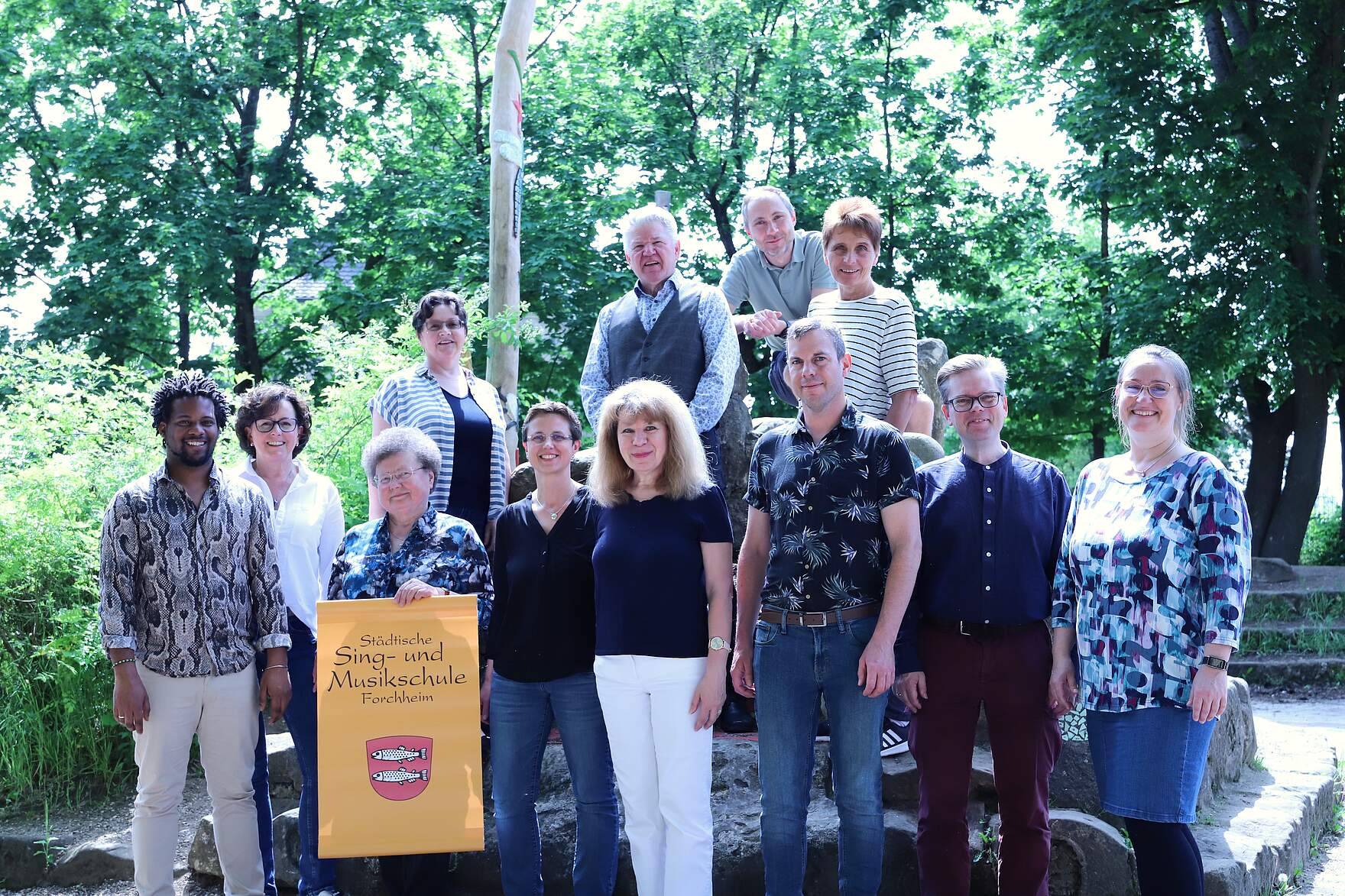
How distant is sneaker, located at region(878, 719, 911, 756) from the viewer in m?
4.84

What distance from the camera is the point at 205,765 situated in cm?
416

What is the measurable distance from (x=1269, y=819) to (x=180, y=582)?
4683 millimetres

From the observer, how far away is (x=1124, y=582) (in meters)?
3.45

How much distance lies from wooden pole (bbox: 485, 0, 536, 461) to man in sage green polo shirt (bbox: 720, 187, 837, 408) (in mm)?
2745

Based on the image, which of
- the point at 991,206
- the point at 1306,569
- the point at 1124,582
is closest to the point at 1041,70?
the point at 991,206

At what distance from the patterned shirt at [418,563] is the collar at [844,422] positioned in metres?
1.22

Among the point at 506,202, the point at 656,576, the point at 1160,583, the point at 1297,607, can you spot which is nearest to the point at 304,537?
the point at 656,576

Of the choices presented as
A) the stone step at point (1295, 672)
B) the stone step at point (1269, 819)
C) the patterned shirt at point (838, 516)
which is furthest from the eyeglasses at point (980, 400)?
the stone step at point (1295, 672)

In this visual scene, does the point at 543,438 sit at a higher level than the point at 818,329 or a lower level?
lower

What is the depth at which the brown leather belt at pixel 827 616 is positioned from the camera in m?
3.60

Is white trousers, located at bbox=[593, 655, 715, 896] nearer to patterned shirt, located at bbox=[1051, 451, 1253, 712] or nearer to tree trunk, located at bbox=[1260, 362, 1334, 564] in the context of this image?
patterned shirt, located at bbox=[1051, 451, 1253, 712]

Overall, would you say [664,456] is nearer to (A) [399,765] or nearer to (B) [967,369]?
(B) [967,369]

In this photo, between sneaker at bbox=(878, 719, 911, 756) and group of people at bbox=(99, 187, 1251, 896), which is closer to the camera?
group of people at bbox=(99, 187, 1251, 896)

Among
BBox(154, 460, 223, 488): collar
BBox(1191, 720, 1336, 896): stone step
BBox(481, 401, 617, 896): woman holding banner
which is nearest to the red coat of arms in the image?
BBox(481, 401, 617, 896): woman holding banner
